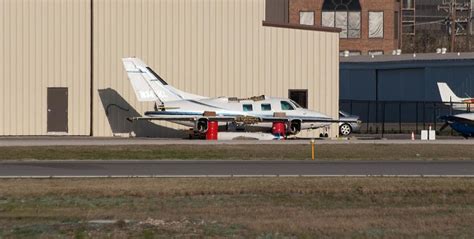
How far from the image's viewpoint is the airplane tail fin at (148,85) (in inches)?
1817

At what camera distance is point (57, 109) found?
1887 inches

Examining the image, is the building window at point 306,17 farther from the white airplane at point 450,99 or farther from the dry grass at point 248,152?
the dry grass at point 248,152

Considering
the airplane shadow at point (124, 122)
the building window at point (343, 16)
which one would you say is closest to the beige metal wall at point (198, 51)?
the airplane shadow at point (124, 122)

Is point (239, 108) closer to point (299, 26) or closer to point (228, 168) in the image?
point (299, 26)

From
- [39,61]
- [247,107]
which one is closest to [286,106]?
[247,107]

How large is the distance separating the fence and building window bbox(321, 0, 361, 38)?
21.6 m

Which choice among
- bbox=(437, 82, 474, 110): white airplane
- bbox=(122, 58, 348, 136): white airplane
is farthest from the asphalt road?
bbox=(437, 82, 474, 110): white airplane

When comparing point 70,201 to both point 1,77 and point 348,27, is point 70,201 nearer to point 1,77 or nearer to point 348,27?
point 1,77

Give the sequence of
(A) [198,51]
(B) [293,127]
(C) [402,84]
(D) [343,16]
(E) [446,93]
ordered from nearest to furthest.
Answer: (B) [293,127] < (A) [198,51] < (E) [446,93] < (C) [402,84] < (D) [343,16]

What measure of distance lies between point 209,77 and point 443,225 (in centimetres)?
3211

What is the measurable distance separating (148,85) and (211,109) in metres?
2.94

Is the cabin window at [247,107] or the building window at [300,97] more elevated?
the building window at [300,97]

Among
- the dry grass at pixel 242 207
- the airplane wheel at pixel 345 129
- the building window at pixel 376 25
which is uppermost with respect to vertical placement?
the building window at pixel 376 25

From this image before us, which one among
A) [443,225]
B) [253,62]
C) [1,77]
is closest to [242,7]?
[253,62]
